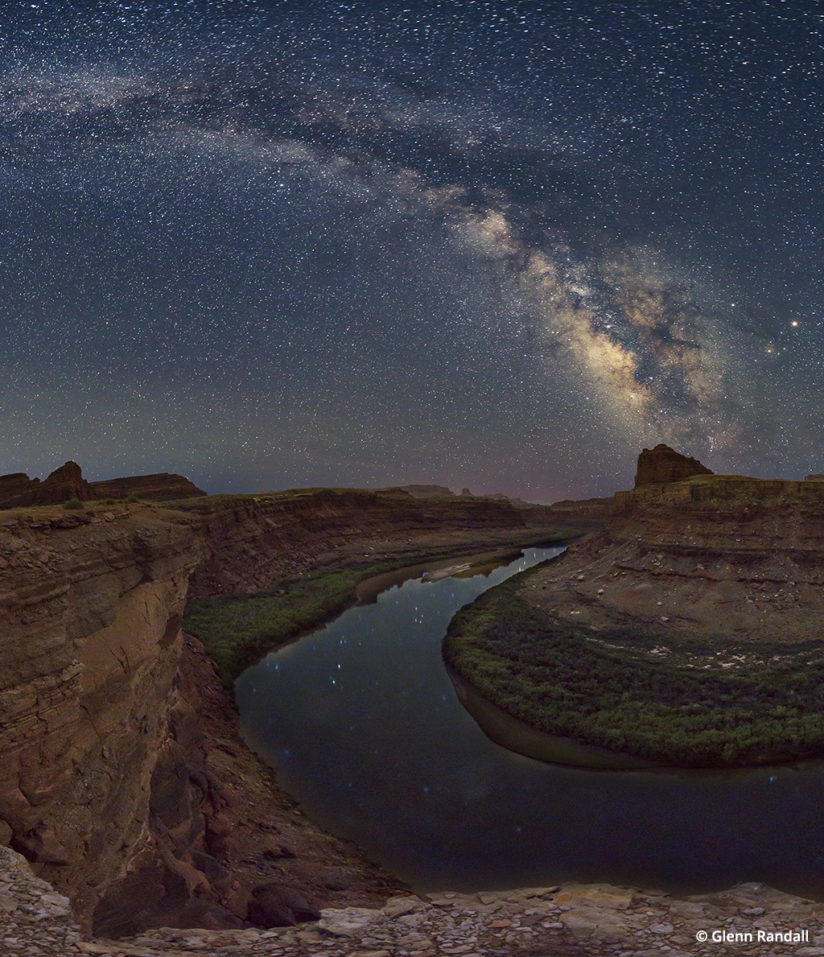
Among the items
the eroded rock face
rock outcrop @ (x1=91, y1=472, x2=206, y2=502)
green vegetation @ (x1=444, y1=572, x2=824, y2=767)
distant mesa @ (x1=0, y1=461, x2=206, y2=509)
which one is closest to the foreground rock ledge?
Result: the eroded rock face

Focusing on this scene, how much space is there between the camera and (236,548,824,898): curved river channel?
1430cm

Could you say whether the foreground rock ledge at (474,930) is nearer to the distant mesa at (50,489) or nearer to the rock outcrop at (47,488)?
the distant mesa at (50,489)

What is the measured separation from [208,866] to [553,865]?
8.82 metres

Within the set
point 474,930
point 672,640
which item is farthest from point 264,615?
point 474,930

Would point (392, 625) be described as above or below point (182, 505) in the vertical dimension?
below

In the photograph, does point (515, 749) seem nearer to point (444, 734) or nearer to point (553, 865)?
point (444, 734)

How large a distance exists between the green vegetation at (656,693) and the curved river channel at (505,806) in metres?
1.18

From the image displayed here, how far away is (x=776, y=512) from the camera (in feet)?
126

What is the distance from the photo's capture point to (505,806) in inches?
687

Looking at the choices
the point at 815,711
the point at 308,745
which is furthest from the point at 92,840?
the point at 815,711

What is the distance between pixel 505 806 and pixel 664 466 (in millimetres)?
56237

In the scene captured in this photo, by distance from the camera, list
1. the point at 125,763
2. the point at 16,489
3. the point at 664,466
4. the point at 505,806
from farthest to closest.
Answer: the point at 664,466 < the point at 16,489 < the point at 505,806 < the point at 125,763

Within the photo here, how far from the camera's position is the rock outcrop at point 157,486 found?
276ft

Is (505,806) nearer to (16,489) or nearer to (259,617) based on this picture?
(259,617)
